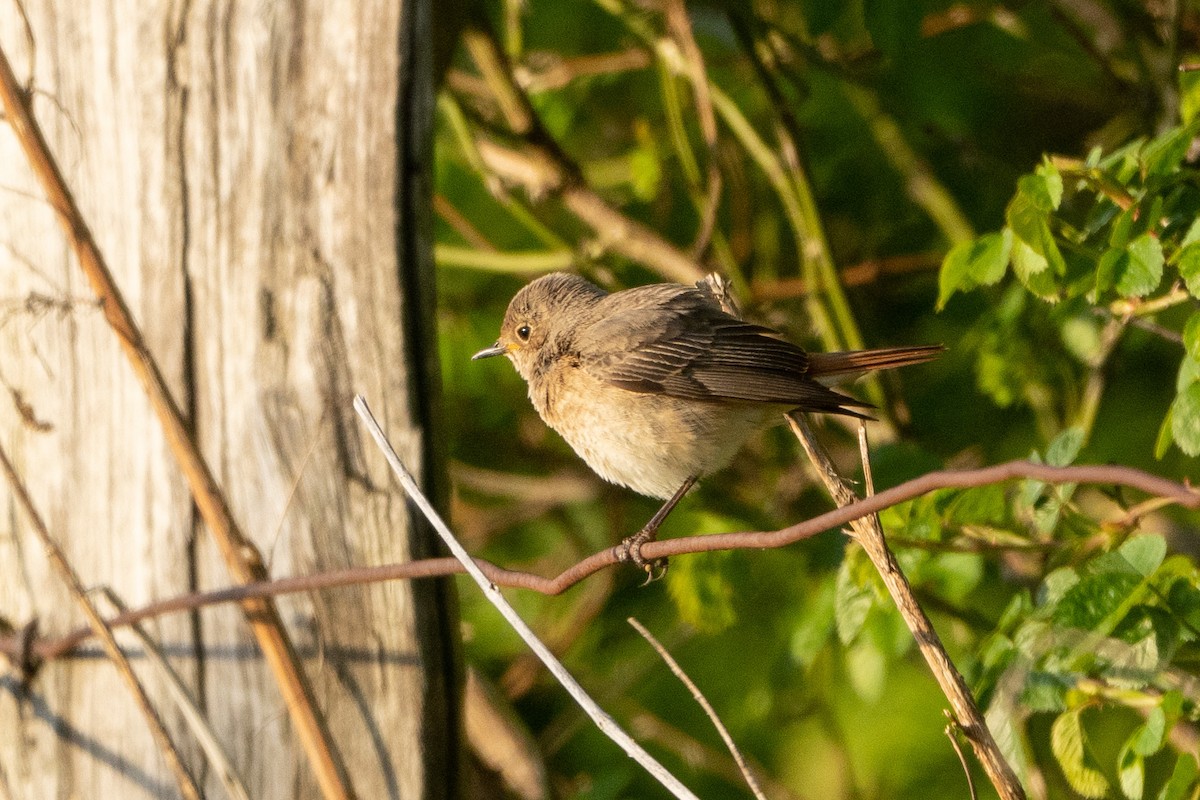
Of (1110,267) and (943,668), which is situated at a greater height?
(1110,267)

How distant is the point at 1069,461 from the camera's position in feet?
8.40

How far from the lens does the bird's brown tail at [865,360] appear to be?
305cm

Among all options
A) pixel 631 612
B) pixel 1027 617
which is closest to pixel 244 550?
pixel 1027 617

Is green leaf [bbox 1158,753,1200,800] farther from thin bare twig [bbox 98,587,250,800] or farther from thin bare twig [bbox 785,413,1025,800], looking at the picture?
thin bare twig [bbox 98,587,250,800]

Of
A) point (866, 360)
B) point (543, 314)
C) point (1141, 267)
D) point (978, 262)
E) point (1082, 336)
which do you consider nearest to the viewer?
point (1141, 267)

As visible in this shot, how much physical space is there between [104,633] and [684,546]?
1.39 meters

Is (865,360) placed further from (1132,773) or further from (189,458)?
(189,458)

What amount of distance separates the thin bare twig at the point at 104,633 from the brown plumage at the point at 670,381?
1.34 meters

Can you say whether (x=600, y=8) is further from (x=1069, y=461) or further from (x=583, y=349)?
(x=1069, y=461)

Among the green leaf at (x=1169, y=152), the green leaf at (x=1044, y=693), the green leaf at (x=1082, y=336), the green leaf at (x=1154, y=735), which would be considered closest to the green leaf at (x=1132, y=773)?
the green leaf at (x=1154, y=735)

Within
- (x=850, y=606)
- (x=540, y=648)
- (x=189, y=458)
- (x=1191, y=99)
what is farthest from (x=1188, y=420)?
(x=189, y=458)

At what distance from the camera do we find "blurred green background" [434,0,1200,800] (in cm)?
442

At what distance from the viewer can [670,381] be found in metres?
3.39

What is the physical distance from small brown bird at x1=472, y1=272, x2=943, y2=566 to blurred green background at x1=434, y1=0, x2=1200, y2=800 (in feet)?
1.79
